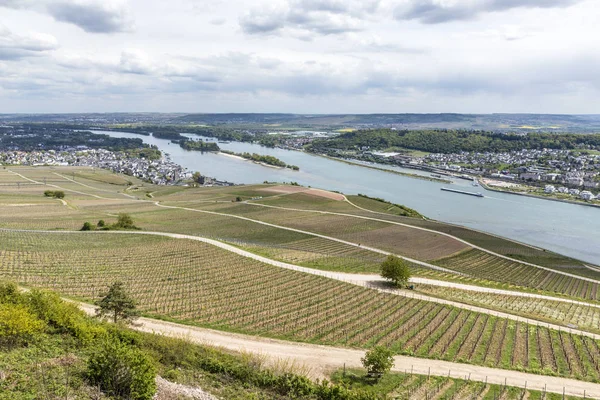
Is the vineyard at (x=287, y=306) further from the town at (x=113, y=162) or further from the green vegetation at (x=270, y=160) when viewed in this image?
the green vegetation at (x=270, y=160)

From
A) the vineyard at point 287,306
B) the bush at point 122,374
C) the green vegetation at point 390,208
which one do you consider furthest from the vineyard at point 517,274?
the bush at point 122,374

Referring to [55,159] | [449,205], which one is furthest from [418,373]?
[55,159]

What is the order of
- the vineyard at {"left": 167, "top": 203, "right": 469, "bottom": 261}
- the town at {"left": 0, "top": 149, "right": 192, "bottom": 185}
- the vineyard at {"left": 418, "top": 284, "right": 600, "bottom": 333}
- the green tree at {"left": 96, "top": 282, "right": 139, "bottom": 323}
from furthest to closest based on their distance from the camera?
the town at {"left": 0, "top": 149, "right": 192, "bottom": 185} < the vineyard at {"left": 167, "top": 203, "right": 469, "bottom": 261} < the vineyard at {"left": 418, "top": 284, "right": 600, "bottom": 333} < the green tree at {"left": 96, "top": 282, "right": 139, "bottom": 323}

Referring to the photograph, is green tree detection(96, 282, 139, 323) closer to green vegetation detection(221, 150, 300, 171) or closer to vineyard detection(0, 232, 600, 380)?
vineyard detection(0, 232, 600, 380)

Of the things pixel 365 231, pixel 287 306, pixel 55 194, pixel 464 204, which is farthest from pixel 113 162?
pixel 287 306

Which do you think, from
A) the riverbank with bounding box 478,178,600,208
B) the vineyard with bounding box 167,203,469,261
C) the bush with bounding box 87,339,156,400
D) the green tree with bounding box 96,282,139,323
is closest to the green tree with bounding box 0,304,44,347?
the bush with bounding box 87,339,156,400
